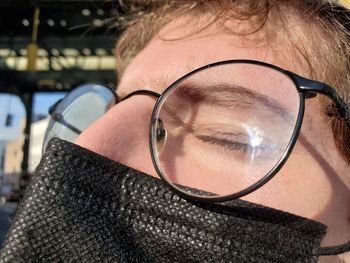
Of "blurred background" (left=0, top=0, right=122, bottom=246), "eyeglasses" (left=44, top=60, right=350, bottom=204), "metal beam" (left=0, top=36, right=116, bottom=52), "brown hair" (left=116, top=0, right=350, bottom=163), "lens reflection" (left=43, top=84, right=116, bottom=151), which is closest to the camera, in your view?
"eyeglasses" (left=44, top=60, right=350, bottom=204)

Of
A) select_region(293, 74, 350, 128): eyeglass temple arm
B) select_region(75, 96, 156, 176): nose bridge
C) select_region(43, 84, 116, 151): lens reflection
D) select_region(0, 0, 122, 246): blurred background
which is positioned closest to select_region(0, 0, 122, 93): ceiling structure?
select_region(0, 0, 122, 246): blurred background

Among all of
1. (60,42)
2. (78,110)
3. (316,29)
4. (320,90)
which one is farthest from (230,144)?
(60,42)

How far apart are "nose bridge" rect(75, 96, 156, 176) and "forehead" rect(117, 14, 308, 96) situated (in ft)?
0.31

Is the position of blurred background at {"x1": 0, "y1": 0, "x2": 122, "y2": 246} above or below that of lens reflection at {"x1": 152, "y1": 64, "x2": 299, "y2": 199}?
below

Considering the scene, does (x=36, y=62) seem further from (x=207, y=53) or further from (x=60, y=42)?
(x=207, y=53)

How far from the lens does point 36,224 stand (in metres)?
0.66

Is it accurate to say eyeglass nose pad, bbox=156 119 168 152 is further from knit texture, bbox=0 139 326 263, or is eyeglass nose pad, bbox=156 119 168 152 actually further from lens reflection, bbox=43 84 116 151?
lens reflection, bbox=43 84 116 151

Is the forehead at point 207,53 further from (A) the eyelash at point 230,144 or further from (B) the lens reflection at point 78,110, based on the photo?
(B) the lens reflection at point 78,110

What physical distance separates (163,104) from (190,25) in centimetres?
30

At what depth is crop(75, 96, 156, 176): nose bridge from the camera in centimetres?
79

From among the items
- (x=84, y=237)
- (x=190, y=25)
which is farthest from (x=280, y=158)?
(x=190, y=25)

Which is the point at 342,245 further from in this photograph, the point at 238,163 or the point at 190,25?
the point at 190,25

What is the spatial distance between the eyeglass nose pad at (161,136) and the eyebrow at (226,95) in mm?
64

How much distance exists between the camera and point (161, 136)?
0.83m
